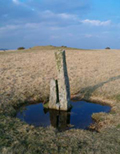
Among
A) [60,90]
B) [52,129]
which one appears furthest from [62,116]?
[52,129]

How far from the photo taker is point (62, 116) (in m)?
11.9

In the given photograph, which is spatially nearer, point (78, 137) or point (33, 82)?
point (78, 137)

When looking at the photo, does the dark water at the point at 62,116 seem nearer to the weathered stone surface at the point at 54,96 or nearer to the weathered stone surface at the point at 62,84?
the weathered stone surface at the point at 54,96

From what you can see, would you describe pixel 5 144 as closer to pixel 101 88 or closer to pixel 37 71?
pixel 101 88

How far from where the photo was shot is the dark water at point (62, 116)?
10.8 m

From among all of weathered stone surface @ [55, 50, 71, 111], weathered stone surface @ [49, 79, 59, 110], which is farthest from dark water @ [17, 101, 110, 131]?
weathered stone surface @ [55, 50, 71, 111]

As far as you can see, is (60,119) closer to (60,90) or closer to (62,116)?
(62,116)

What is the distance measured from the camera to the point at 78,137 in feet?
27.8

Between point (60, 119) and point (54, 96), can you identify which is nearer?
point (60, 119)

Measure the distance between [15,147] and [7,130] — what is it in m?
1.65

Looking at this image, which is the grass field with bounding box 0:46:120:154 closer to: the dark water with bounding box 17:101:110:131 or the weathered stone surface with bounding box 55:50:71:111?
the dark water with bounding box 17:101:110:131

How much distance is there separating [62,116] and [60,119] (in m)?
0.42

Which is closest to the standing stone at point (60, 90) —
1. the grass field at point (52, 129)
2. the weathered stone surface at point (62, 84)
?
the weathered stone surface at point (62, 84)

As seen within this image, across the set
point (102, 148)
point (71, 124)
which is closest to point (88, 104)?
point (71, 124)
